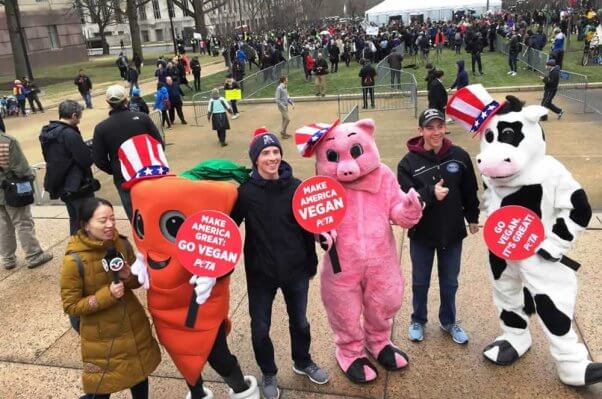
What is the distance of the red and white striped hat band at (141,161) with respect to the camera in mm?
3088

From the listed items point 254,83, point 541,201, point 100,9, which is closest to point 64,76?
point 254,83

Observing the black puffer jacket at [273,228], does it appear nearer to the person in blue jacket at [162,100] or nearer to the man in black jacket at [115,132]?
the man in black jacket at [115,132]

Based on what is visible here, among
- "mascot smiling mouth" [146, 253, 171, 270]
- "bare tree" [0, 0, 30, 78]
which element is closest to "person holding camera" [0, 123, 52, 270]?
"mascot smiling mouth" [146, 253, 171, 270]

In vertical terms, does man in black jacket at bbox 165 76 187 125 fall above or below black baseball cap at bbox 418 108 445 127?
below

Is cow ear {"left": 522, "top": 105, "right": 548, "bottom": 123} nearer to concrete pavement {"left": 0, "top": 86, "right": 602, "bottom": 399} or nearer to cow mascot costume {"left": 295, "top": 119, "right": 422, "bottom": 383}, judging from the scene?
cow mascot costume {"left": 295, "top": 119, "right": 422, "bottom": 383}

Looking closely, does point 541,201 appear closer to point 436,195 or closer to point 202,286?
point 436,195

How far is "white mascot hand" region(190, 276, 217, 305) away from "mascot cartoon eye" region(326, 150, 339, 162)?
1.09 meters

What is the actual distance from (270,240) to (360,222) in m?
0.62

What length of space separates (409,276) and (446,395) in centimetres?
178

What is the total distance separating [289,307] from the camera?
3.43 meters

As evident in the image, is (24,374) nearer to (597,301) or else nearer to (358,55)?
(597,301)

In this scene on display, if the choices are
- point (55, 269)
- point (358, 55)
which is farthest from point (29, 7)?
point (55, 269)

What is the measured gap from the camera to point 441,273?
3869 mm

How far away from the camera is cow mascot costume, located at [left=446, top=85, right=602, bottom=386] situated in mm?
3215
